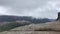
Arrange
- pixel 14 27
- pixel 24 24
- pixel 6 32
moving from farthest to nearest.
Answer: pixel 24 24
pixel 14 27
pixel 6 32

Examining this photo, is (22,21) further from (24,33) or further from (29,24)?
(24,33)

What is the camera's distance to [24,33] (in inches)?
40.9

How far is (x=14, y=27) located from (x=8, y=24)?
6 centimetres

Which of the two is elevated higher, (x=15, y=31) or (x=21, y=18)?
(x=21, y=18)

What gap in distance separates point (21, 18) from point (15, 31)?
0.21m

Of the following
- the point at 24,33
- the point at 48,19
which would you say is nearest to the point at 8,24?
the point at 24,33

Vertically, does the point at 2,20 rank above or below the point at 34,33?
above

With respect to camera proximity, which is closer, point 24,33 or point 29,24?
point 24,33

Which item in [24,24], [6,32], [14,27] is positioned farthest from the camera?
[24,24]

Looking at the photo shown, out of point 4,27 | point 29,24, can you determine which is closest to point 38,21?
point 29,24

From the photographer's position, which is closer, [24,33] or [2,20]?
[24,33]

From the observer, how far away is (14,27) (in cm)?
114

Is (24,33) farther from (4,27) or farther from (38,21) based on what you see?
(38,21)

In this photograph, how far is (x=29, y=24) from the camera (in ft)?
4.31
